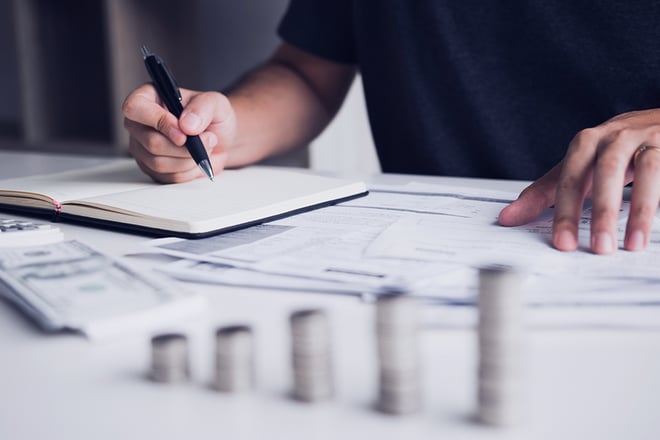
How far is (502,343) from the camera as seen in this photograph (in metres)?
0.28

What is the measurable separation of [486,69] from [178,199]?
0.63 m

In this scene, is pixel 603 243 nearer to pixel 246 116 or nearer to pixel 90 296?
pixel 90 296

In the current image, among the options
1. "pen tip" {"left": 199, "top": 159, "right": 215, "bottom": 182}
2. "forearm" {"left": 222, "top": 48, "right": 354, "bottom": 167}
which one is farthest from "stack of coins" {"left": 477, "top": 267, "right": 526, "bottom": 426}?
"forearm" {"left": 222, "top": 48, "right": 354, "bottom": 167}

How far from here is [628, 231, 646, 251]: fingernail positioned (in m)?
0.53

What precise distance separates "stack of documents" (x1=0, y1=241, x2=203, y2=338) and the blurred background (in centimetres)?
147

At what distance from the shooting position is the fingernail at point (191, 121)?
0.77 metres

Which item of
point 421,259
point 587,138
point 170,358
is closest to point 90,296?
point 170,358

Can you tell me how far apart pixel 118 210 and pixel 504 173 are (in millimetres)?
678

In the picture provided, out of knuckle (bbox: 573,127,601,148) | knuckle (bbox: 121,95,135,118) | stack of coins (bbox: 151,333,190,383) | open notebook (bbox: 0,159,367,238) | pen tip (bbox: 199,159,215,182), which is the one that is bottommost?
stack of coins (bbox: 151,333,190,383)

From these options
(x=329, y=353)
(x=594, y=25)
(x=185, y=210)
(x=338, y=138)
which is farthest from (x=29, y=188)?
(x=338, y=138)

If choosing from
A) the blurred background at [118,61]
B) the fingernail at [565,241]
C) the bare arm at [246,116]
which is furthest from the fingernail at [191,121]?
the blurred background at [118,61]

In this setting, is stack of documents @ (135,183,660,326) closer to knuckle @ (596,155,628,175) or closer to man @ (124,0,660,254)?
knuckle @ (596,155,628,175)

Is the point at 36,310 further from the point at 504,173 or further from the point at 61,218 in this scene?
the point at 504,173

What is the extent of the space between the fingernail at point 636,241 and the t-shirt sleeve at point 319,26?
32.7 inches
